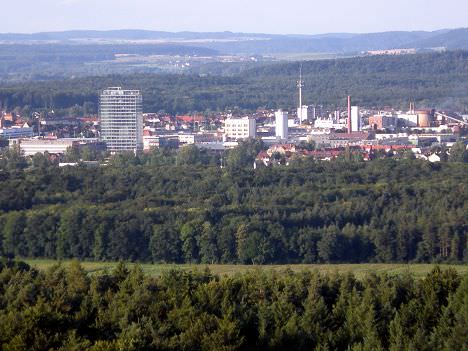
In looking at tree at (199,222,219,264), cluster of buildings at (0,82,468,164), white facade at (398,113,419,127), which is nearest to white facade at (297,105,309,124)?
cluster of buildings at (0,82,468,164)

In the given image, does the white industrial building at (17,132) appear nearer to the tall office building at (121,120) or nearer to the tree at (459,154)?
the tall office building at (121,120)

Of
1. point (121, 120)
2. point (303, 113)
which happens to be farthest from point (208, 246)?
point (303, 113)

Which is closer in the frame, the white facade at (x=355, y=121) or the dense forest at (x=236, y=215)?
the dense forest at (x=236, y=215)

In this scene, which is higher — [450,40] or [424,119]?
[424,119]

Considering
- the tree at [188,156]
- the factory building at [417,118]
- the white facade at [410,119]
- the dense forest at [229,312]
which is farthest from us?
the white facade at [410,119]

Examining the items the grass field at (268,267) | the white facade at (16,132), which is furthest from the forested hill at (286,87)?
the grass field at (268,267)

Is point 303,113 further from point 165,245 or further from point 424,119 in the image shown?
point 165,245

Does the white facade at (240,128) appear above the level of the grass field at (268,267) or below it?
below

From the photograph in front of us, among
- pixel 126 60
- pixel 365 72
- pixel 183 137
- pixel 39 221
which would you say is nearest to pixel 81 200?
pixel 39 221
